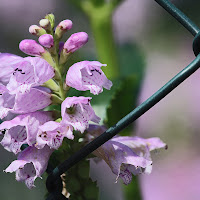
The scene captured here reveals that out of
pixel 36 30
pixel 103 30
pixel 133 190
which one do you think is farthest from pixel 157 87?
pixel 36 30

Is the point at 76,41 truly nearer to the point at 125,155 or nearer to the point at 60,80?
the point at 60,80

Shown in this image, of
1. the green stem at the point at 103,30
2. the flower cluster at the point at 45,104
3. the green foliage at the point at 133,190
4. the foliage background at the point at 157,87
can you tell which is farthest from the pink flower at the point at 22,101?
the foliage background at the point at 157,87

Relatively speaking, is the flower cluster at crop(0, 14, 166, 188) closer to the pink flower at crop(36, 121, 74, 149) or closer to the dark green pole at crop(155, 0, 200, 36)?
the pink flower at crop(36, 121, 74, 149)

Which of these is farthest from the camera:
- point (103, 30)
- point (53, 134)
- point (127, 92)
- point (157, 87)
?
point (157, 87)

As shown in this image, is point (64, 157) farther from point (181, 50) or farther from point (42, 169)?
point (181, 50)

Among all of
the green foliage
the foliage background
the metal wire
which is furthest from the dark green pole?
the foliage background

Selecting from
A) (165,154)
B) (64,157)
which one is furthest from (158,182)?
(64,157)

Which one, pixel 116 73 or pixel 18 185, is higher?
pixel 116 73
